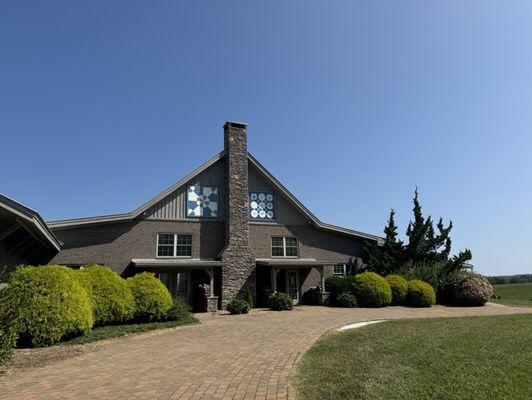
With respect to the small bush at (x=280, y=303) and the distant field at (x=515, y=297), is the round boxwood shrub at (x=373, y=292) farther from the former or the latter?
the distant field at (x=515, y=297)

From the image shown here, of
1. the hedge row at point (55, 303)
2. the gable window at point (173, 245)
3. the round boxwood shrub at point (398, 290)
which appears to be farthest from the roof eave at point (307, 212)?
the hedge row at point (55, 303)

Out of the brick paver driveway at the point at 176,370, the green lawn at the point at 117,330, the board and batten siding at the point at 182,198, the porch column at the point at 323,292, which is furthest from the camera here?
the porch column at the point at 323,292

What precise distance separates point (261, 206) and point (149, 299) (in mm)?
11141

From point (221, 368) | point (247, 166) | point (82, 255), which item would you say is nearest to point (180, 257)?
point (82, 255)

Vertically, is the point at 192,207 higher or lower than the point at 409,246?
higher

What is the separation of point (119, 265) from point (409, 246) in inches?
761

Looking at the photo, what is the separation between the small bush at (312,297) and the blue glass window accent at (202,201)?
7561mm

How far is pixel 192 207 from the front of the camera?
900 inches

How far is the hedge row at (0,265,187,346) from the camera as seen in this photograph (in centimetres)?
1028

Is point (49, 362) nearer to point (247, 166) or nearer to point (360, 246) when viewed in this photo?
point (247, 166)

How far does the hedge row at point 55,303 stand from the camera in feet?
33.7

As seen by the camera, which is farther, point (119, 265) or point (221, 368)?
point (119, 265)

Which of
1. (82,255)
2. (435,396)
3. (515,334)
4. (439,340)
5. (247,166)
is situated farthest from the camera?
(247,166)

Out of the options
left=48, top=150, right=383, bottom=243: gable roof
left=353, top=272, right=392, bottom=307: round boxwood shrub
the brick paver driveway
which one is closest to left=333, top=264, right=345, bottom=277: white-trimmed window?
left=48, top=150, right=383, bottom=243: gable roof
